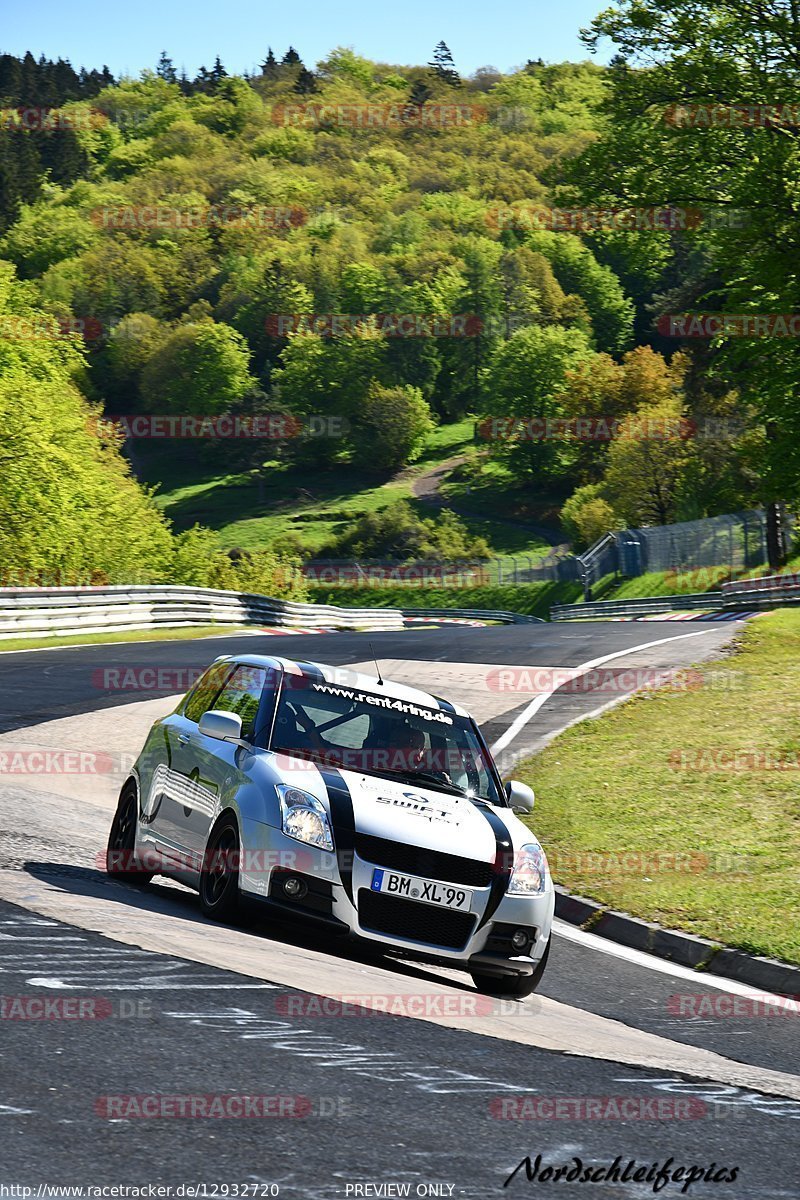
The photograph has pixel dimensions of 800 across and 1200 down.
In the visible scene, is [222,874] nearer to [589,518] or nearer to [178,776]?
[178,776]

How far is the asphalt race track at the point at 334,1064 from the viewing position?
13.6 feet

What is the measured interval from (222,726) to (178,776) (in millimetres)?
848

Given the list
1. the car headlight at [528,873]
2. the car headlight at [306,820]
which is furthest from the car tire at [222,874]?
the car headlight at [528,873]

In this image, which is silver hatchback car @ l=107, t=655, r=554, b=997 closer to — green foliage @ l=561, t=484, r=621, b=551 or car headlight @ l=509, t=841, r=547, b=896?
car headlight @ l=509, t=841, r=547, b=896

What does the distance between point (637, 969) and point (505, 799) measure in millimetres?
1437

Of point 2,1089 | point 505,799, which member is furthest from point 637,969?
point 2,1089

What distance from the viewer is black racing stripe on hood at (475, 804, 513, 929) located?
778 cm

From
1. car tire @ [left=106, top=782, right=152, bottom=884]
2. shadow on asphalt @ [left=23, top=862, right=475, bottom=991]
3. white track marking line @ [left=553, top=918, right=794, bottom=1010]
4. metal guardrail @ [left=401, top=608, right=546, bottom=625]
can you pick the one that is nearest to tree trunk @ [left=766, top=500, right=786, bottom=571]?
metal guardrail @ [left=401, top=608, right=546, bottom=625]

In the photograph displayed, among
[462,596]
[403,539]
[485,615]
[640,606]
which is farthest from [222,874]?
[403,539]

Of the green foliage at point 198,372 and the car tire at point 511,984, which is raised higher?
the green foliage at point 198,372

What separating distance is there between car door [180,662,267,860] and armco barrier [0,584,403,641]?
71.2 ft

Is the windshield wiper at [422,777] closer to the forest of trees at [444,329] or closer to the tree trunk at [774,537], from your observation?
the forest of trees at [444,329]

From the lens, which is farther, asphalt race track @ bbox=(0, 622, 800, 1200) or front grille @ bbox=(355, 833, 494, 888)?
front grille @ bbox=(355, 833, 494, 888)

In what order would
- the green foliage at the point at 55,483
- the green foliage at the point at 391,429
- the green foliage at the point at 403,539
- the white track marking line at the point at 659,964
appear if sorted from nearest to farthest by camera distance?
the white track marking line at the point at 659,964 → the green foliage at the point at 55,483 → the green foliage at the point at 403,539 → the green foliage at the point at 391,429
